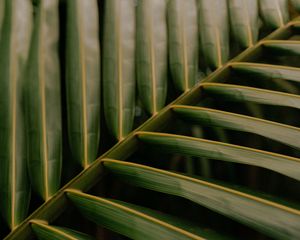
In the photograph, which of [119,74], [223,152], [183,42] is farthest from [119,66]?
[223,152]

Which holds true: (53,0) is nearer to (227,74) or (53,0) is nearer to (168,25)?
(168,25)

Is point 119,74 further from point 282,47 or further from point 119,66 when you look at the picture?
point 282,47

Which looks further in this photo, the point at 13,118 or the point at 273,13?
the point at 273,13

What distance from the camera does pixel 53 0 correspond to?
2.35 feet

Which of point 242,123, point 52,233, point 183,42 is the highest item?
point 183,42

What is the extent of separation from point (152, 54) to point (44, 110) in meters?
0.21

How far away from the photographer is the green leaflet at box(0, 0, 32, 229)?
58 cm

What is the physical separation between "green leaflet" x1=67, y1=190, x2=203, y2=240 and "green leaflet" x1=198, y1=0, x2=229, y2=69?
1.13 feet

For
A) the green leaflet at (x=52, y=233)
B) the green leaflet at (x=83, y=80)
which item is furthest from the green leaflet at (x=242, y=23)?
the green leaflet at (x=52, y=233)

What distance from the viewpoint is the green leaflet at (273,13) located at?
2.74 ft

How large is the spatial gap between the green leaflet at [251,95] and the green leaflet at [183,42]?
4 centimetres

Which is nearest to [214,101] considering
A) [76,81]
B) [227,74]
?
[227,74]

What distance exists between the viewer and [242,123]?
1.94 feet

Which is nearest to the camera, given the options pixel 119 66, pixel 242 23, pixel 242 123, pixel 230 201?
pixel 230 201
